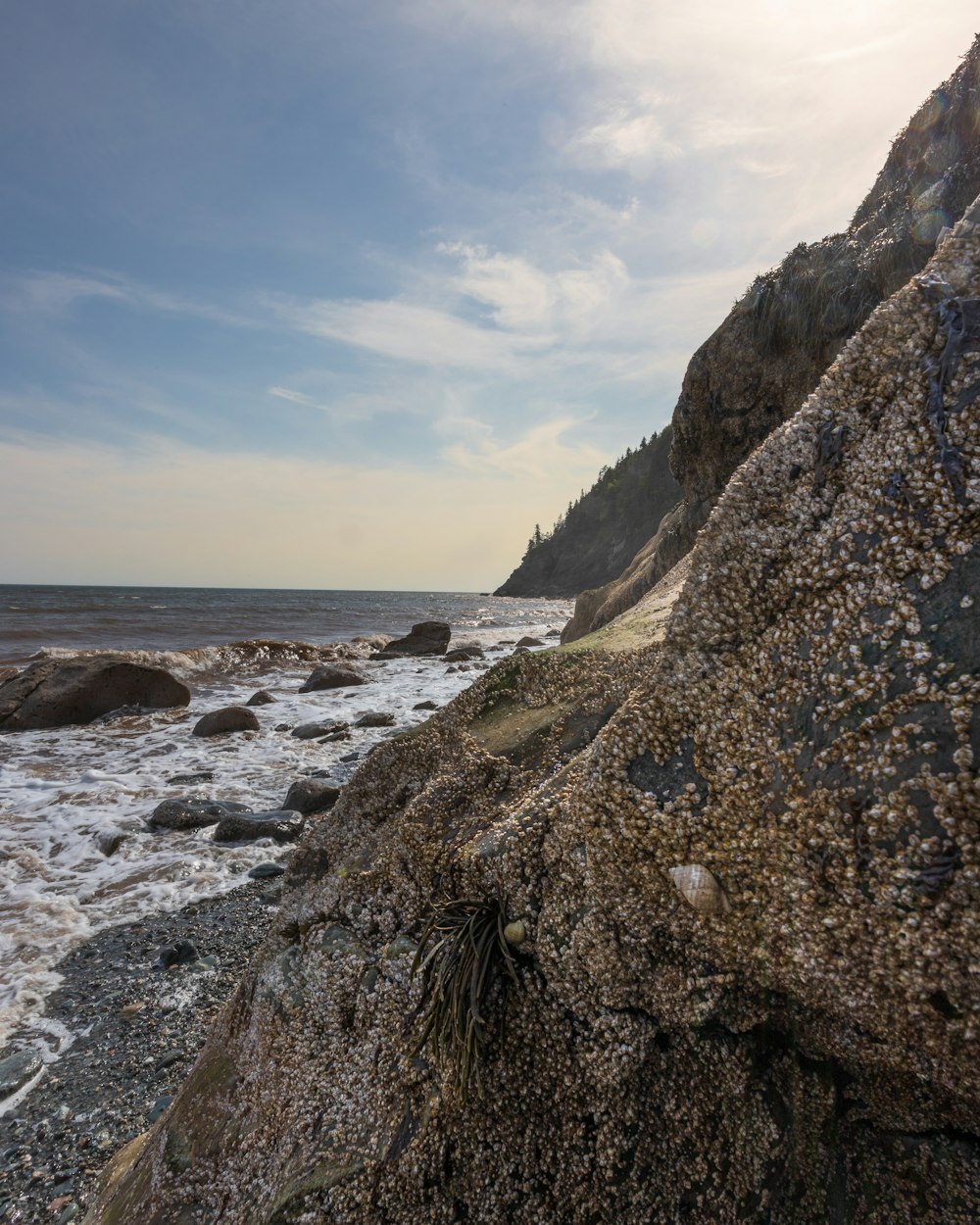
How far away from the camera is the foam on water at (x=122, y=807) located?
577 centimetres

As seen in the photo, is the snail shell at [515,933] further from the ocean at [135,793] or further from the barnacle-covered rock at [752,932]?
the ocean at [135,793]

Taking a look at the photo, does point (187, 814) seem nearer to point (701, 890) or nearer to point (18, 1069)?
point (18, 1069)

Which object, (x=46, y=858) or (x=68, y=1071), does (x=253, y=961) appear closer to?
(x=68, y=1071)

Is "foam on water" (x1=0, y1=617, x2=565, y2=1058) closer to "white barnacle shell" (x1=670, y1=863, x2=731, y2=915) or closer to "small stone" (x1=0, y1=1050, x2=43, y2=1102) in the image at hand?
"small stone" (x1=0, y1=1050, x2=43, y2=1102)

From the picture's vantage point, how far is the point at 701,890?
1982 mm

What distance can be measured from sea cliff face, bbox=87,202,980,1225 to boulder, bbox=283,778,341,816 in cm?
581

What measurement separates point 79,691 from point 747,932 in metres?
15.4

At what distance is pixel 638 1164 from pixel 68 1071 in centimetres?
390

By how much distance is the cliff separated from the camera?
6.76m

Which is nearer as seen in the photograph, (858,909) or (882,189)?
(858,909)

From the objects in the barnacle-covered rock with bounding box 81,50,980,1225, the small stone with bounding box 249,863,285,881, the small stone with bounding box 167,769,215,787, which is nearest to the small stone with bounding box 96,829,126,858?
the small stone with bounding box 249,863,285,881

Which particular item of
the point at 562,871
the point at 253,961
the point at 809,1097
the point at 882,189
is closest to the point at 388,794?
the point at 253,961

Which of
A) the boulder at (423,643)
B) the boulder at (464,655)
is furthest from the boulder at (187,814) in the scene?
the boulder at (423,643)

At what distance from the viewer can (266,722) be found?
45.4 ft
